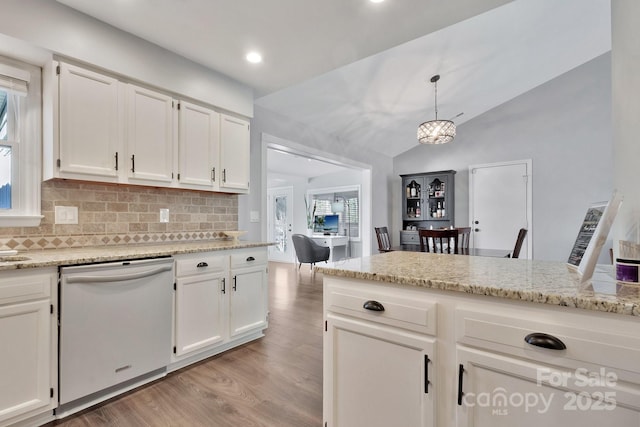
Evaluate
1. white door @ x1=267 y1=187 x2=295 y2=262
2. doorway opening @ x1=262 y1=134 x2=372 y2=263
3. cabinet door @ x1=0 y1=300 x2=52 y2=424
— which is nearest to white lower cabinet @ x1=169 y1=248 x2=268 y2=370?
cabinet door @ x1=0 y1=300 x2=52 y2=424

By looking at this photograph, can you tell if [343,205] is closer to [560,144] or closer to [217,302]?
[560,144]

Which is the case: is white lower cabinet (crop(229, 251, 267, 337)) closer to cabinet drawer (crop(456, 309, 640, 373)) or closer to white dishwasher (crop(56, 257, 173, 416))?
white dishwasher (crop(56, 257, 173, 416))

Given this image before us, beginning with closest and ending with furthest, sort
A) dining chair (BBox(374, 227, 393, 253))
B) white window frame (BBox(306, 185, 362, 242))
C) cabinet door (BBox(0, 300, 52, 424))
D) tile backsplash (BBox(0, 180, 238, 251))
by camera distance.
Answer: cabinet door (BBox(0, 300, 52, 424)) → tile backsplash (BBox(0, 180, 238, 251)) → dining chair (BBox(374, 227, 393, 253)) → white window frame (BBox(306, 185, 362, 242))

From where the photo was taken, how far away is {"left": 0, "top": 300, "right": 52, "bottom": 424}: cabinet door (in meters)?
1.54

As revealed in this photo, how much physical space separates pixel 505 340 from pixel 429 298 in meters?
0.27

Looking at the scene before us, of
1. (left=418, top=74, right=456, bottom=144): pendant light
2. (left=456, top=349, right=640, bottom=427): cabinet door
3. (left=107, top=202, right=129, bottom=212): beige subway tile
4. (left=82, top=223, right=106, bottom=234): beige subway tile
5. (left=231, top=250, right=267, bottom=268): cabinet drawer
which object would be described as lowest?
(left=456, top=349, right=640, bottom=427): cabinet door

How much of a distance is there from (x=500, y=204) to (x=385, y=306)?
17.8 ft

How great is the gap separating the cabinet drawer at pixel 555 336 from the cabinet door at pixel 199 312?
195cm

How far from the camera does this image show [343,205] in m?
7.81

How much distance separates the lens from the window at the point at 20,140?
2.06 m

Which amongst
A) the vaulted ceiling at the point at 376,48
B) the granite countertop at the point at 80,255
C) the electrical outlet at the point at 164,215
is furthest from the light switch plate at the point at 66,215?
the vaulted ceiling at the point at 376,48

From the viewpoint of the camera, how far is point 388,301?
4.09 ft

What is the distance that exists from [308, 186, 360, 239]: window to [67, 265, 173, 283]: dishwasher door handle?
581cm

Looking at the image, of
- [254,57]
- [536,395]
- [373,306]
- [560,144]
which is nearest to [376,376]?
[373,306]
